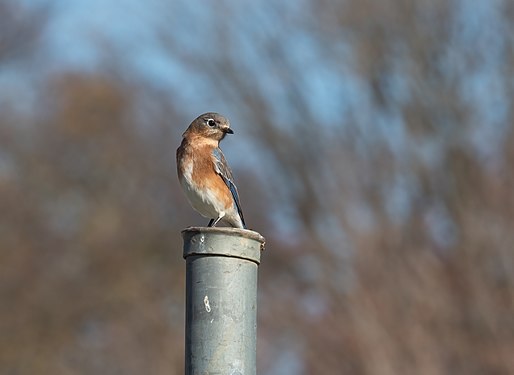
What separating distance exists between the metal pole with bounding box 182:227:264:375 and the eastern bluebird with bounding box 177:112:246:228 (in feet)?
10.1

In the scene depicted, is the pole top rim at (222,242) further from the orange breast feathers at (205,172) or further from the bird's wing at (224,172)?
the bird's wing at (224,172)

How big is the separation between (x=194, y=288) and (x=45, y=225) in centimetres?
2926

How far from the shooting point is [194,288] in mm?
5793

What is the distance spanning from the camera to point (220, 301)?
18.8 feet

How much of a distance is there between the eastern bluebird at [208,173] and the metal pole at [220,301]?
3.07 meters

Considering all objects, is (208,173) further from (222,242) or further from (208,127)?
(222,242)

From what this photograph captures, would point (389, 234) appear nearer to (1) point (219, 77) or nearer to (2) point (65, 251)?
(1) point (219, 77)

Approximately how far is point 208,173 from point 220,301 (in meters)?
3.33

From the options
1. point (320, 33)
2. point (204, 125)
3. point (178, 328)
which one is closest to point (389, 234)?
point (320, 33)

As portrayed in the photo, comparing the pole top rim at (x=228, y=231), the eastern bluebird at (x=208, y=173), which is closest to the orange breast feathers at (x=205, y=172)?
the eastern bluebird at (x=208, y=173)

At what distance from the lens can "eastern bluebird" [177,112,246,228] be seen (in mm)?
8953

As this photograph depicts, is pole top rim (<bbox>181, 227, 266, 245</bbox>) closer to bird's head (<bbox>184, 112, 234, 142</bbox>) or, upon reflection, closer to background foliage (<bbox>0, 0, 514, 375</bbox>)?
bird's head (<bbox>184, 112, 234, 142</bbox>)

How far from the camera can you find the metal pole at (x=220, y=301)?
18.8 feet

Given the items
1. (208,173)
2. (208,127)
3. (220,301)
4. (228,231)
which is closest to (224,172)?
(208,173)
